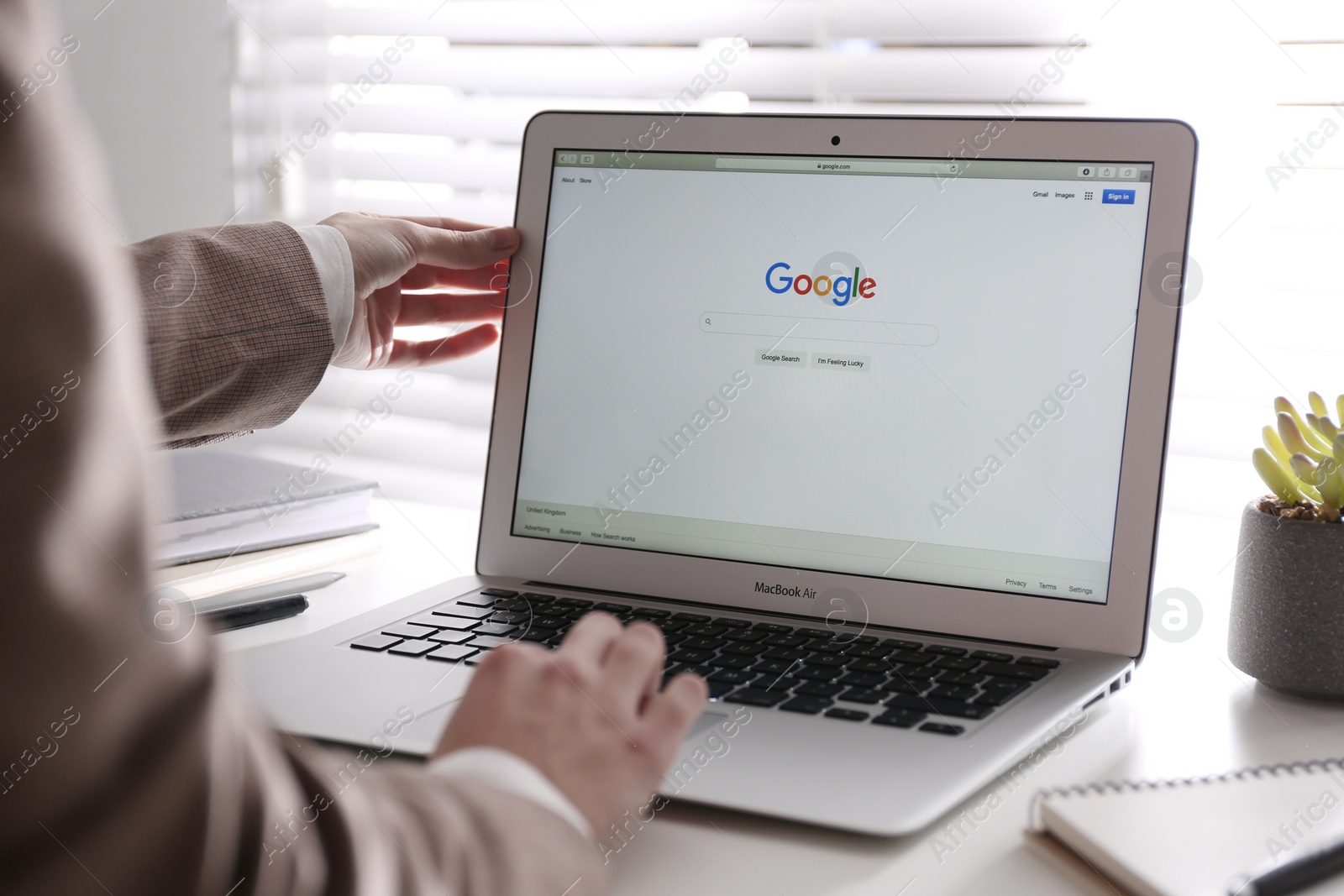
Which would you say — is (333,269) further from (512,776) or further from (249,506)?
(512,776)

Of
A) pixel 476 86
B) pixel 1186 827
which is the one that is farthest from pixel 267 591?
pixel 476 86

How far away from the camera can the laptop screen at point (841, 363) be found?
0.72 metres

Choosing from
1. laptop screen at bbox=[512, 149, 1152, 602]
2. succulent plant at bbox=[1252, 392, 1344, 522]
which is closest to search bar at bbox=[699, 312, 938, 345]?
laptop screen at bbox=[512, 149, 1152, 602]

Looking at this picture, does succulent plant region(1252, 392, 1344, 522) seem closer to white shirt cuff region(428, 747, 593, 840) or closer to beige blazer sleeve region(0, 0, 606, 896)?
white shirt cuff region(428, 747, 593, 840)

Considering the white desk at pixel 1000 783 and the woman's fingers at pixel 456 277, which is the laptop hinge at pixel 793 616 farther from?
the woman's fingers at pixel 456 277

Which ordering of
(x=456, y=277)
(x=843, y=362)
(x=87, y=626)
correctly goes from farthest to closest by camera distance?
(x=456, y=277)
(x=843, y=362)
(x=87, y=626)

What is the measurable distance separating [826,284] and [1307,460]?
1.11ft

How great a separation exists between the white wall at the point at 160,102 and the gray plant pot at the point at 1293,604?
1.53 metres

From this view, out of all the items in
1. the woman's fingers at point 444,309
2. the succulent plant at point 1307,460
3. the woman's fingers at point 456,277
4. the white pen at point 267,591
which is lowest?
the white pen at point 267,591

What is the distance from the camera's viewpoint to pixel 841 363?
2.52 ft

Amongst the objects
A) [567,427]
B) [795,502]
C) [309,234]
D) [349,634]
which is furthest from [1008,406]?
[309,234]

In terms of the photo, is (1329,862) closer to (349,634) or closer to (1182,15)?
(349,634)

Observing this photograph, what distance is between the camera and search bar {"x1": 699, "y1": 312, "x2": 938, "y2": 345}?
29.7 inches

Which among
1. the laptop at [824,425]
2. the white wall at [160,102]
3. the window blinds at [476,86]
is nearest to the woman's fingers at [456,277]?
the laptop at [824,425]
